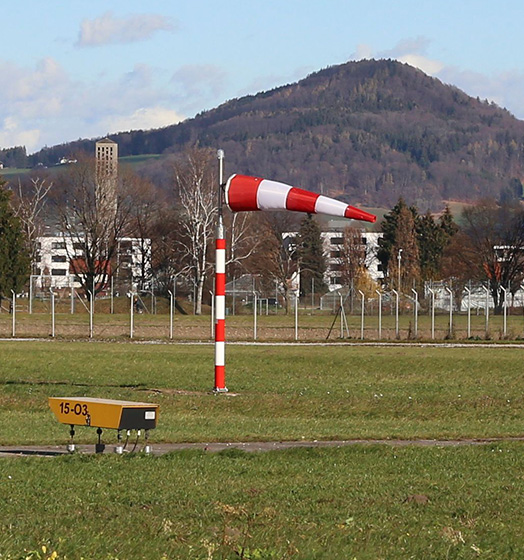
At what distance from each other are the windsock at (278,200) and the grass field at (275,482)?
13.0 feet

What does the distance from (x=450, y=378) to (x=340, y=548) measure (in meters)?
21.2

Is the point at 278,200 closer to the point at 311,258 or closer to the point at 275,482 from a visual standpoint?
the point at 275,482

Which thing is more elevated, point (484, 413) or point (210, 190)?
point (210, 190)

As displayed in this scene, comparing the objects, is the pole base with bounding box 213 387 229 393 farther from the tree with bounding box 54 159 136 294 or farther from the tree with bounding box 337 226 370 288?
the tree with bounding box 337 226 370 288

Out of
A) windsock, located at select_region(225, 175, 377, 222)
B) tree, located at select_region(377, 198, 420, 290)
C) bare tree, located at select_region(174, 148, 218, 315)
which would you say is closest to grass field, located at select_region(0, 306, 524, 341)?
bare tree, located at select_region(174, 148, 218, 315)

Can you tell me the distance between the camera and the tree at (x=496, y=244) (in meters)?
96.8

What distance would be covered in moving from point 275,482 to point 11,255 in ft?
202

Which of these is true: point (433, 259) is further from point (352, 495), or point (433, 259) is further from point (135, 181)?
point (352, 495)

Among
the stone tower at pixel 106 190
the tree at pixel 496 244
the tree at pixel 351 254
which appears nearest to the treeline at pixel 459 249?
the tree at pixel 496 244

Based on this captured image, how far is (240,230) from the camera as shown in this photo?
8900 cm

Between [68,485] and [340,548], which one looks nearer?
[340,548]

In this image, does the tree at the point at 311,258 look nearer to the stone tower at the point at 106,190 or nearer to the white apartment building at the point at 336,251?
the white apartment building at the point at 336,251

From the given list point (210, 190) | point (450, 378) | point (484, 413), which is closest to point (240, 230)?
point (210, 190)

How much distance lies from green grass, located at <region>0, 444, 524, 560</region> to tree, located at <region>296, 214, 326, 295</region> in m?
99.4
